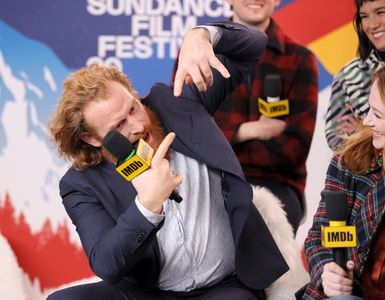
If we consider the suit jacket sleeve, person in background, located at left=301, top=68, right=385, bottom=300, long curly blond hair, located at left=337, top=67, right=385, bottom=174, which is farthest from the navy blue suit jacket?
long curly blond hair, located at left=337, top=67, right=385, bottom=174

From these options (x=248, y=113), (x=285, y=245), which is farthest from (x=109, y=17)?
(x=285, y=245)

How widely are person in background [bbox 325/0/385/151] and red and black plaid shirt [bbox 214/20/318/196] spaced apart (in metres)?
0.11

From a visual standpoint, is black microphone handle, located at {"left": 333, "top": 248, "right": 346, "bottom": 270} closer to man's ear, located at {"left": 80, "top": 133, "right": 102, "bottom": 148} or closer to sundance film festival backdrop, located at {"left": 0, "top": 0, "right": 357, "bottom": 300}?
man's ear, located at {"left": 80, "top": 133, "right": 102, "bottom": 148}

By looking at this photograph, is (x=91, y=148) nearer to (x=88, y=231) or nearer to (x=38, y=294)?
(x=88, y=231)

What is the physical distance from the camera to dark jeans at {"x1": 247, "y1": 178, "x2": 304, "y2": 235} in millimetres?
3305

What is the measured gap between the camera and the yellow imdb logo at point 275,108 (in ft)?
10.9

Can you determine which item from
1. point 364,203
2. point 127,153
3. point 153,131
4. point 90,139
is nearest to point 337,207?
point 364,203

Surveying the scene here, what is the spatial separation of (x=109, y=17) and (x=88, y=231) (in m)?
1.70

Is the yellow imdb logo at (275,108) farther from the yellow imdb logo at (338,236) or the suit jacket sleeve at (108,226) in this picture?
the yellow imdb logo at (338,236)

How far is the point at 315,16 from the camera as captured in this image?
3.92m

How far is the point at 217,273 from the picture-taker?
8.06ft

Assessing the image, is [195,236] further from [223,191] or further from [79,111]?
[79,111]

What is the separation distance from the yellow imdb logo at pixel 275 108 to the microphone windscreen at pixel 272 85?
0.04 meters

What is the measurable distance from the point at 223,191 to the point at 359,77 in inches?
42.7
